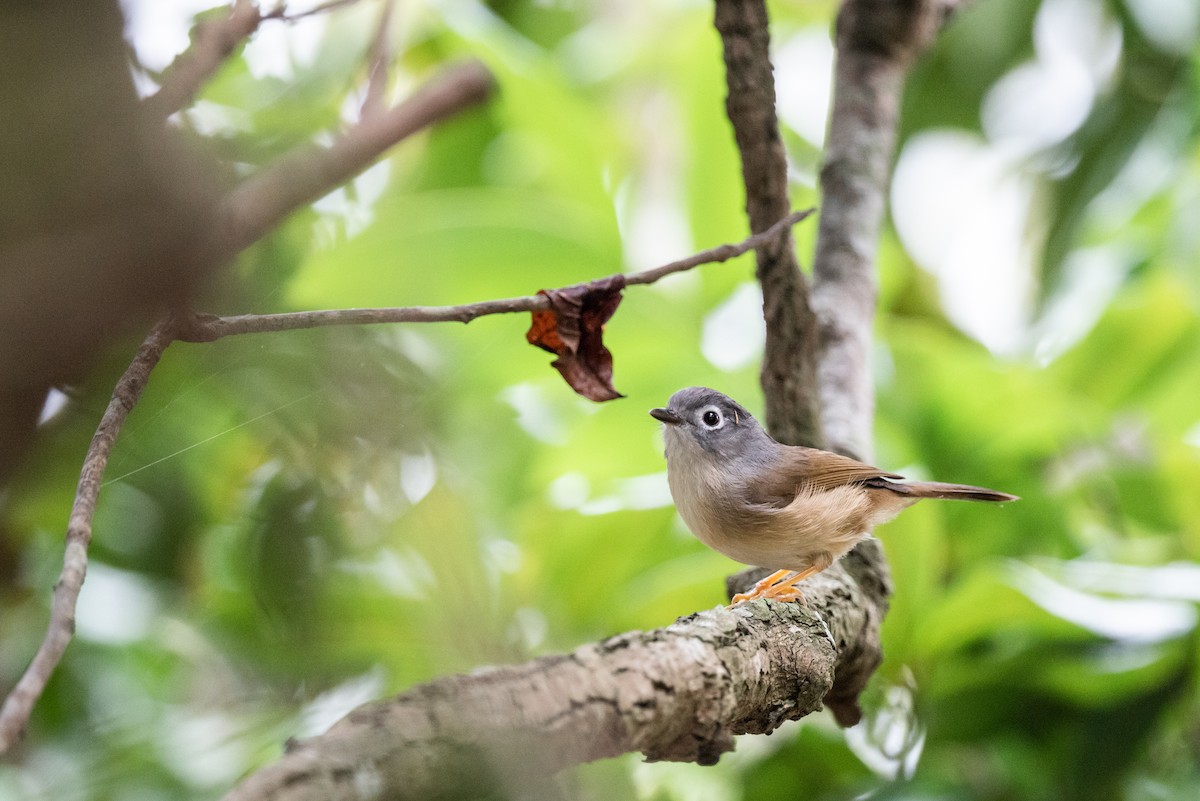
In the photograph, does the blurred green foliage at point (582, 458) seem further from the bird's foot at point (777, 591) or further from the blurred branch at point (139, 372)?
the bird's foot at point (777, 591)

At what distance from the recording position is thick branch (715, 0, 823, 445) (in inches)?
47.0

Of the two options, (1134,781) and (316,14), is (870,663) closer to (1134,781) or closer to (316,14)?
(1134,781)

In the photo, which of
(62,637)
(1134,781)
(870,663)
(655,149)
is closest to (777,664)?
(870,663)

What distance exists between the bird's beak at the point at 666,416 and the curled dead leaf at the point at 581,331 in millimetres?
661

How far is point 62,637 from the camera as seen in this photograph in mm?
469

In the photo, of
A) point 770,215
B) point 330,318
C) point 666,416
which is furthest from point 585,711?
point 666,416

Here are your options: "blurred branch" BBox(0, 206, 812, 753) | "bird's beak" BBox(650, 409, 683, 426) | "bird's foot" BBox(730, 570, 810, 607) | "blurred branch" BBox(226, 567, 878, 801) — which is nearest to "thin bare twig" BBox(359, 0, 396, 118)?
"blurred branch" BBox(0, 206, 812, 753)

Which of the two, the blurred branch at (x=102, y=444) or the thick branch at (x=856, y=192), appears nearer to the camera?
the blurred branch at (x=102, y=444)

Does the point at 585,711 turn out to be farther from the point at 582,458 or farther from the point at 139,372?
the point at 582,458

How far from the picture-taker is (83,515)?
20.2 inches

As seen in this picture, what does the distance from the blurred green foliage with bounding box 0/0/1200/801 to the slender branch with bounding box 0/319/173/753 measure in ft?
0.05

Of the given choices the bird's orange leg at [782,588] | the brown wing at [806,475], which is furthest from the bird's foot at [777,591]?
the brown wing at [806,475]

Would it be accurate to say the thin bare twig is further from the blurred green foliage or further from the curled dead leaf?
the curled dead leaf

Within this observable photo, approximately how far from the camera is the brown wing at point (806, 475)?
157 cm
